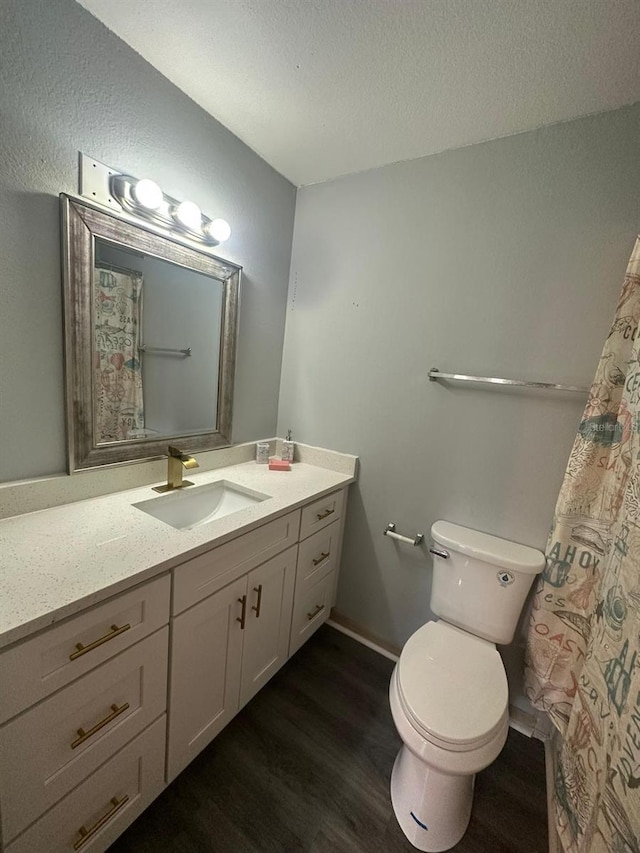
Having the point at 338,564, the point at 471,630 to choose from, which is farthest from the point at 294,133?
the point at 471,630

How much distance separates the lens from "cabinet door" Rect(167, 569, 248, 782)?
3.26 feet

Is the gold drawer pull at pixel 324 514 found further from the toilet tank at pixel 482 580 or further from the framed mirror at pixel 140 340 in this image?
the framed mirror at pixel 140 340

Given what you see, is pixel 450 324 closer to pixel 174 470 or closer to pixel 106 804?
pixel 174 470

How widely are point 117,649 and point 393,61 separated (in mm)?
1857

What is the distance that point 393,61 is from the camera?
1048 millimetres

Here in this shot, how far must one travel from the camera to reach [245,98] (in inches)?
49.4

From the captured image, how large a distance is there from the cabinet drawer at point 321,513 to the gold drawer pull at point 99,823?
884mm

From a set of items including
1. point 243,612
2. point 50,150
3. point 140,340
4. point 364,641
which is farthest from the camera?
point 364,641

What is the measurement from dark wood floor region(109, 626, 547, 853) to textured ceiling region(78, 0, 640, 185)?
7.81ft

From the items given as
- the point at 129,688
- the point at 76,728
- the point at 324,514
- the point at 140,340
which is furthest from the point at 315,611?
the point at 140,340

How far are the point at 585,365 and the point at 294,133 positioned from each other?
4.90 feet

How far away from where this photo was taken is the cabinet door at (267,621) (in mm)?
1235

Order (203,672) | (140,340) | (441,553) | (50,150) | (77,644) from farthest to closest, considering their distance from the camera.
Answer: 1. (441,553)
2. (140,340)
3. (203,672)
4. (50,150)
5. (77,644)

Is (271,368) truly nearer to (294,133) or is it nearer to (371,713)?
(294,133)
